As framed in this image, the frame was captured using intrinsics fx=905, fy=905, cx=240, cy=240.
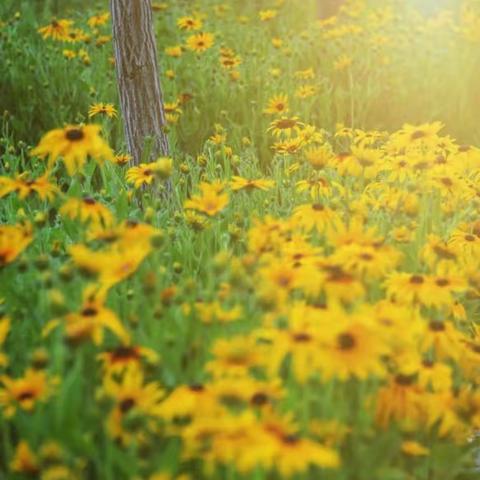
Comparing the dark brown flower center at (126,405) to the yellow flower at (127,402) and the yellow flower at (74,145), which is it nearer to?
the yellow flower at (127,402)

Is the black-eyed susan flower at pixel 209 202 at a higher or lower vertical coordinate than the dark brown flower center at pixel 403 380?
higher

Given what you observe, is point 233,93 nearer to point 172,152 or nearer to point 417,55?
point 172,152

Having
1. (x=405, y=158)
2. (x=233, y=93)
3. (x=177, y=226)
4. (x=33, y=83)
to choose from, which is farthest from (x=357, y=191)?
(x=33, y=83)

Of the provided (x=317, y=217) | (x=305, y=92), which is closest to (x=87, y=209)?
(x=317, y=217)

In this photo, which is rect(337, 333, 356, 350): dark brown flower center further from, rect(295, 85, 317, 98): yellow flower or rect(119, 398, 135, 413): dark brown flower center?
rect(295, 85, 317, 98): yellow flower

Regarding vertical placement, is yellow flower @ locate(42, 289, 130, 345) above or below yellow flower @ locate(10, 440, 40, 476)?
above

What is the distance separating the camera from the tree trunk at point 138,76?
3676 mm

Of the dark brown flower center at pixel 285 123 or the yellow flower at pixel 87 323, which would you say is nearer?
the yellow flower at pixel 87 323

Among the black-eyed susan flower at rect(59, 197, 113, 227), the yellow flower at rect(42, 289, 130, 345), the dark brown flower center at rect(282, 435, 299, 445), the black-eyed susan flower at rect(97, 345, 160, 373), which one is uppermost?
the black-eyed susan flower at rect(59, 197, 113, 227)

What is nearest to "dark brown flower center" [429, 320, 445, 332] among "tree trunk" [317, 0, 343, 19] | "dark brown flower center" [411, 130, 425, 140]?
"dark brown flower center" [411, 130, 425, 140]

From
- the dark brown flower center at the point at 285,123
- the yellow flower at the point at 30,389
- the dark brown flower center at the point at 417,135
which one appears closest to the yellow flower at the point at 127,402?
the yellow flower at the point at 30,389

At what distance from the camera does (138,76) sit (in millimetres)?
3758

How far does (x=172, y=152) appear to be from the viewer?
4.19m

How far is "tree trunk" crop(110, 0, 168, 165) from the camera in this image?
368 centimetres
